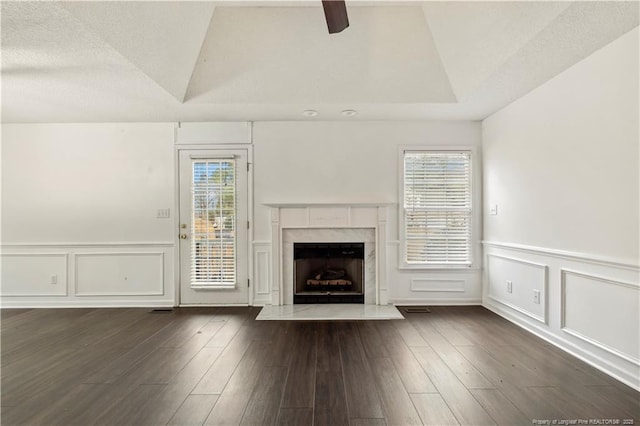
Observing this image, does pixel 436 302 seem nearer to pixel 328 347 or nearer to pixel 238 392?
pixel 328 347

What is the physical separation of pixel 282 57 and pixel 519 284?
3.48m

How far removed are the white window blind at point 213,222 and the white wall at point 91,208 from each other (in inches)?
13.7

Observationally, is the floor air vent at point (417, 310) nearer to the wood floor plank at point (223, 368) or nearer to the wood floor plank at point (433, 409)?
the wood floor plank at point (433, 409)

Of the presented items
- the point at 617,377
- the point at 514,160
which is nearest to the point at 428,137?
the point at 514,160

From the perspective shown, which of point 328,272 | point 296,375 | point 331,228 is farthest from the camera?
point 328,272

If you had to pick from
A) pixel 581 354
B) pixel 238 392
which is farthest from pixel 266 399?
pixel 581 354

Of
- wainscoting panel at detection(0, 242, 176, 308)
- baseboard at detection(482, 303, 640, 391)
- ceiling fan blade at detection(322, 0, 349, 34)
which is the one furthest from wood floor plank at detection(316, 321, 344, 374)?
ceiling fan blade at detection(322, 0, 349, 34)

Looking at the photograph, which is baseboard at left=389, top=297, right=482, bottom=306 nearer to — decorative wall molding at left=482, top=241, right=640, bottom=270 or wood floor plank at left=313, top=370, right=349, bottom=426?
decorative wall molding at left=482, top=241, right=640, bottom=270

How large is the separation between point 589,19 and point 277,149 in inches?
126

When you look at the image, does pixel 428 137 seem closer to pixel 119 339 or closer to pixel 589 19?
pixel 589 19

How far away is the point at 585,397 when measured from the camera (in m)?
2.07

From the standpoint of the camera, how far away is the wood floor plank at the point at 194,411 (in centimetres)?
185

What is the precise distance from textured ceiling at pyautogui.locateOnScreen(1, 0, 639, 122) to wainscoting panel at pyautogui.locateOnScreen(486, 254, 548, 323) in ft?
5.86

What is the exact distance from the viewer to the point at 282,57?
3293 mm
